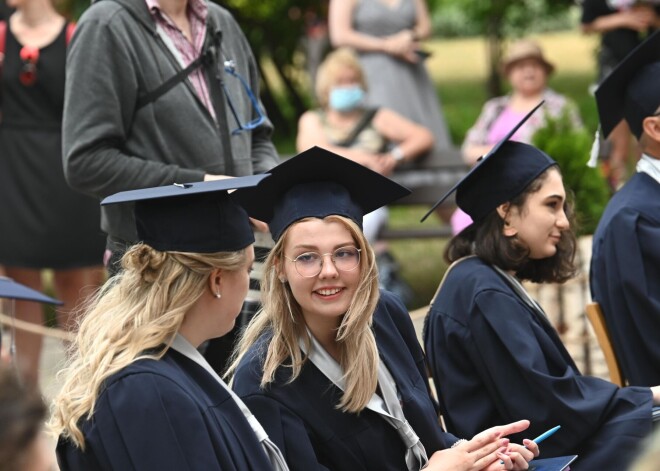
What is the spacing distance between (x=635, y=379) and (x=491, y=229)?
899 mm

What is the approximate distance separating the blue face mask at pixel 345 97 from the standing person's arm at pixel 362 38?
2.94 feet

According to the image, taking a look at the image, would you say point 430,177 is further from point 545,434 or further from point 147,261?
point 147,261

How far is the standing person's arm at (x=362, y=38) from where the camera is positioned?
8.62 meters

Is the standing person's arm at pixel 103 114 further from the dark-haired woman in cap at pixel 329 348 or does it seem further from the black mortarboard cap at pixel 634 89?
the black mortarboard cap at pixel 634 89

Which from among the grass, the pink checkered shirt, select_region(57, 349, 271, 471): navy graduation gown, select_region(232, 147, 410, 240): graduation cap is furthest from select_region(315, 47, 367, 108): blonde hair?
select_region(57, 349, 271, 471): navy graduation gown

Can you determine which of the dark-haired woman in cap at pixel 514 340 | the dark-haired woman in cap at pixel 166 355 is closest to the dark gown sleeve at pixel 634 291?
the dark-haired woman in cap at pixel 514 340

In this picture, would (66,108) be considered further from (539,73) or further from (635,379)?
(539,73)

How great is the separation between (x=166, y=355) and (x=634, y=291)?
7.06 feet

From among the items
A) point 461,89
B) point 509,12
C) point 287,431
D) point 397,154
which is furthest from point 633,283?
point 461,89

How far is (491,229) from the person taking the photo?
4.26 m

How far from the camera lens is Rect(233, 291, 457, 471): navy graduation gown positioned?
3406 millimetres

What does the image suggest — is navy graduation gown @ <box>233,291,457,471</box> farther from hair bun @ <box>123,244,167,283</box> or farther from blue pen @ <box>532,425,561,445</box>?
hair bun @ <box>123,244,167,283</box>

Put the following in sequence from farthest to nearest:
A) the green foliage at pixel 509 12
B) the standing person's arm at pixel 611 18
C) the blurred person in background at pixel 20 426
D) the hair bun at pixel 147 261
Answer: the green foliage at pixel 509 12 < the standing person's arm at pixel 611 18 < the hair bun at pixel 147 261 < the blurred person in background at pixel 20 426

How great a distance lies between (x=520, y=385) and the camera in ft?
13.3
